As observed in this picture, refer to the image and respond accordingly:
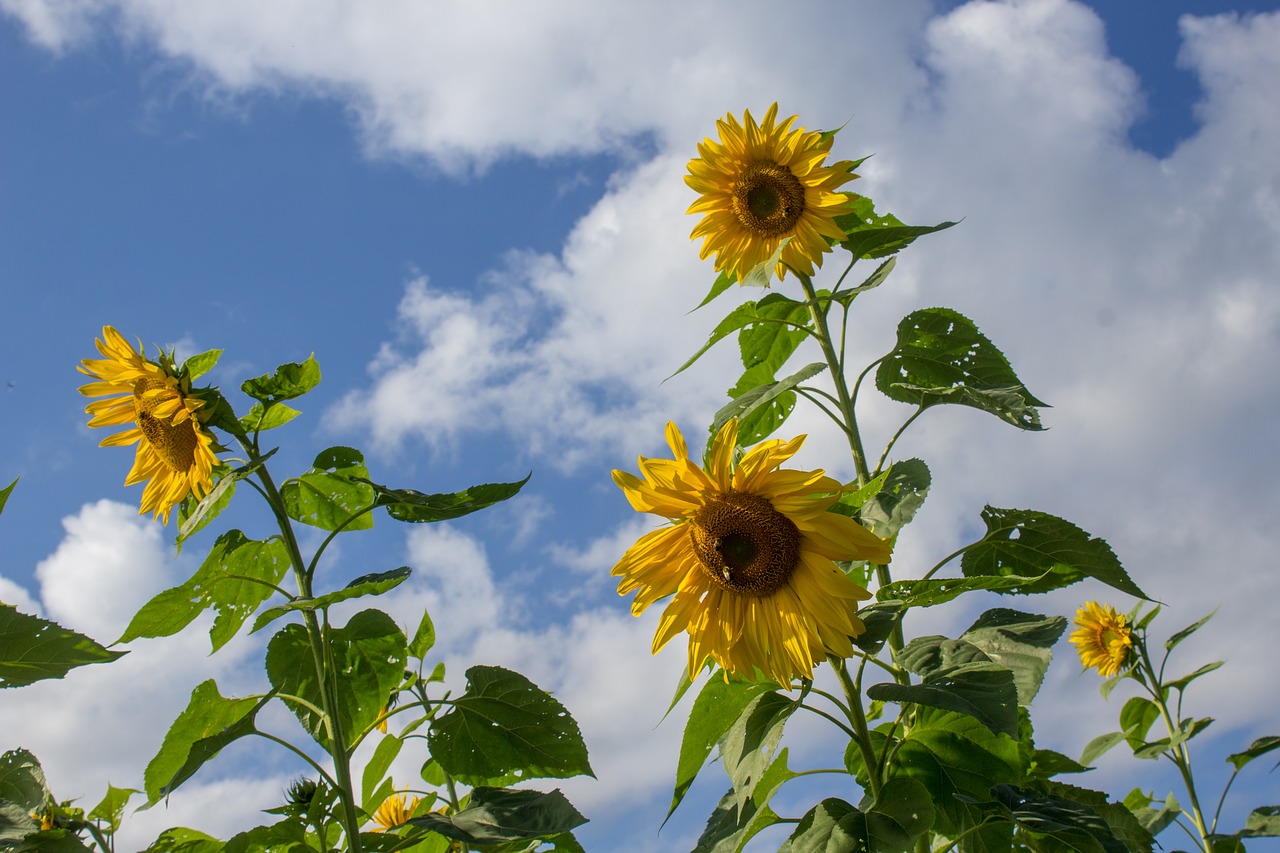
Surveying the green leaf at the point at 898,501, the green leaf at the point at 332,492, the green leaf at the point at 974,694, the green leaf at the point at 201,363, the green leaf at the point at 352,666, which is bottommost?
the green leaf at the point at 974,694

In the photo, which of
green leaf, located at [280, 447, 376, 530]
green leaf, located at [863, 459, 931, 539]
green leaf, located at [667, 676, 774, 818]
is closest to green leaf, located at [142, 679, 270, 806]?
green leaf, located at [280, 447, 376, 530]

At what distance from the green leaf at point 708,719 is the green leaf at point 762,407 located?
806 mm

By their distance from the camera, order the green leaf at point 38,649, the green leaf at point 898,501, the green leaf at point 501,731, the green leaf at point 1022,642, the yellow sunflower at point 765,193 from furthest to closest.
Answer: the yellow sunflower at point 765,193
the green leaf at point 501,731
the green leaf at point 898,501
the green leaf at point 1022,642
the green leaf at point 38,649

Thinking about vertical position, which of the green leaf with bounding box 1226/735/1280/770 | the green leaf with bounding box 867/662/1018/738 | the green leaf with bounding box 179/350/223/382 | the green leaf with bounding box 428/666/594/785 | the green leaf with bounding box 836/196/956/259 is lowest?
the green leaf with bounding box 867/662/1018/738

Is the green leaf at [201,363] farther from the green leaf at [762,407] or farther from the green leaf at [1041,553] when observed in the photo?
the green leaf at [1041,553]

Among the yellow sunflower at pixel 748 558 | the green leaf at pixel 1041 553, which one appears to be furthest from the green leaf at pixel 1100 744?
the yellow sunflower at pixel 748 558

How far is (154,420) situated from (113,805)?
116 centimetres

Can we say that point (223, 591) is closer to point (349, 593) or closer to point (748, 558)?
point (349, 593)

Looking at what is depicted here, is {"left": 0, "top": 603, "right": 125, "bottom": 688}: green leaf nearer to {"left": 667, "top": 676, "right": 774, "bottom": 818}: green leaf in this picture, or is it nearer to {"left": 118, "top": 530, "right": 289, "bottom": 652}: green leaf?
{"left": 118, "top": 530, "right": 289, "bottom": 652}: green leaf

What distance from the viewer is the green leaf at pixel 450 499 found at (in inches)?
108

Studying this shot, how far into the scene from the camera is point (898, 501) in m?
2.71

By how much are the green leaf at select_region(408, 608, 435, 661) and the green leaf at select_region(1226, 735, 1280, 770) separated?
463 centimetres

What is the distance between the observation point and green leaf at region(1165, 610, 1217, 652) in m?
5.97

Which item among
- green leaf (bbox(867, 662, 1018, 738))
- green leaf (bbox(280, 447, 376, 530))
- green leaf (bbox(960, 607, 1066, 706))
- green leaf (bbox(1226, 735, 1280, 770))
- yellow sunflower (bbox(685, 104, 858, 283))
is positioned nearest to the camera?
green leaf (bbox(867, 662, 1018, 738))
